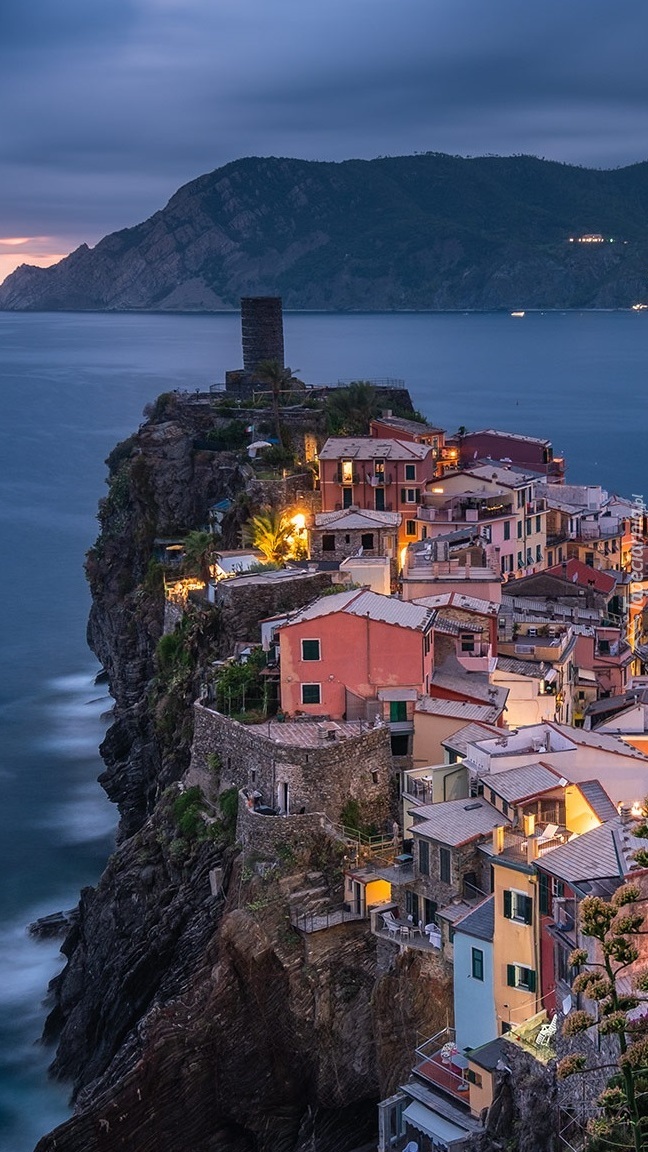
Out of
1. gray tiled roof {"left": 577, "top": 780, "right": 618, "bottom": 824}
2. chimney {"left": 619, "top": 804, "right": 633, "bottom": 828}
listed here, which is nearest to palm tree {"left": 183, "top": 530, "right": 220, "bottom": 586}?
gray tiled roof {"left": 577, "top": 780, "right": 618, "bottom": 824}

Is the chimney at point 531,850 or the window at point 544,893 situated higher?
the chimney at point 531,850

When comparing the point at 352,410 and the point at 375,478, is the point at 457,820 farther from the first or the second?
the point at 352,410

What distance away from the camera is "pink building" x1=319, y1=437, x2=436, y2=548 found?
52.0 metres

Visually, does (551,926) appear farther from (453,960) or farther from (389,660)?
(389,660)

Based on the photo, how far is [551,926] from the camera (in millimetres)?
22453

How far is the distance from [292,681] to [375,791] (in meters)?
3.36

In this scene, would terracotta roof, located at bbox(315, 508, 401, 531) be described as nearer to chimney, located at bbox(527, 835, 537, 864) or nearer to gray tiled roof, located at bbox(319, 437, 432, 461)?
gray tiled roof, located at bbox(319, 437, 432, 461)

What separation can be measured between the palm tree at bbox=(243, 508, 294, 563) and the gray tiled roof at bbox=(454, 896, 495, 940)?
2184 cm

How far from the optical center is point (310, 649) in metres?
33.8

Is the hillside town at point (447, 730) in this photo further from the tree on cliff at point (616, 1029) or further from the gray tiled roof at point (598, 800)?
the tree on cliff at point (616, 1029)

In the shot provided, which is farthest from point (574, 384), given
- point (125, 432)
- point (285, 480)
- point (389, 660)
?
point (389, 660)

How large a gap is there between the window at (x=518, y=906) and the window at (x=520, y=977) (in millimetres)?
715

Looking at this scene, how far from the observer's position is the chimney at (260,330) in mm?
75375

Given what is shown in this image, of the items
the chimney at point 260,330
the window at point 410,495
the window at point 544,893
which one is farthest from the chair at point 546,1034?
the chimney at point 260,330
